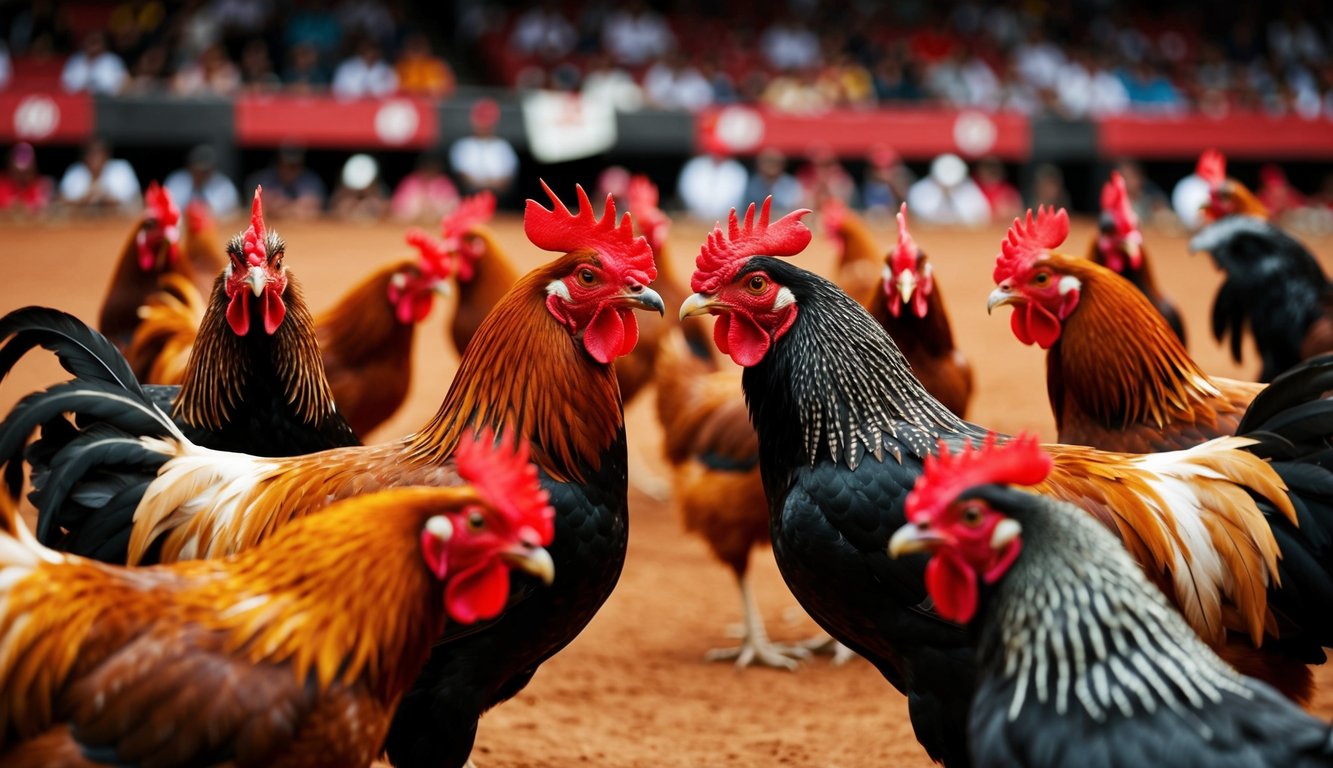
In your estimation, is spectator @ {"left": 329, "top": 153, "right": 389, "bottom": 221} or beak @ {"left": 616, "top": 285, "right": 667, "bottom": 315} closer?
beak @ {"left": 616, "top": 285, "right": 667, "bottom": 315}

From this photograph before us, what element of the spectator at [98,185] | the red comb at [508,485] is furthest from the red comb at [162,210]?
the spectator at [98,185]

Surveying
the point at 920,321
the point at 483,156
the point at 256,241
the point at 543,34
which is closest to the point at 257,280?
the point at 256,241

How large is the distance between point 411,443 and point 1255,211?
213 inches

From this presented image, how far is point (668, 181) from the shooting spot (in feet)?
74.7

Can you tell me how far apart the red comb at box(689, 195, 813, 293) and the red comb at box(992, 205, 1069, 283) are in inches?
35.2

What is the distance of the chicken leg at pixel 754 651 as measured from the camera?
241 inches

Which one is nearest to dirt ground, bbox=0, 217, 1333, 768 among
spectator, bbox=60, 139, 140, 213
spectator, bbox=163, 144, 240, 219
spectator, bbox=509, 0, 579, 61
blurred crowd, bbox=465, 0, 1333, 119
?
spectator, bbox=163, 144, 240, 219

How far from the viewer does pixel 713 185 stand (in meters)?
21.6

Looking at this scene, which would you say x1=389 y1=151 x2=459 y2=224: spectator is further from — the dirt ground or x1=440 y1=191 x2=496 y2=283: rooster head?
x1=440 y1=191 x2=496 y2=283: rooster head

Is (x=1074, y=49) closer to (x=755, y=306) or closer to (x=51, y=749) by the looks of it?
(x=755, y=306)

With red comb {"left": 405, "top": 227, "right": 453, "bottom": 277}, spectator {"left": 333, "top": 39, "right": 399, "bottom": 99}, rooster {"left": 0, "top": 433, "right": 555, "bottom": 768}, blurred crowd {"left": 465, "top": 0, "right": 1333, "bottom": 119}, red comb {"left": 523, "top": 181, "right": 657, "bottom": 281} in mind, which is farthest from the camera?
blurred crowd {"left": 465, "top": 0, "right": 1333, "bottom": 119}

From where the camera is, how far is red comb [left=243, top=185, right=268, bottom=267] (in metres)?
4.58

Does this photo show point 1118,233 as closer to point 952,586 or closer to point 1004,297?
point 1004,297

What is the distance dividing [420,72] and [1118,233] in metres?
18.3
